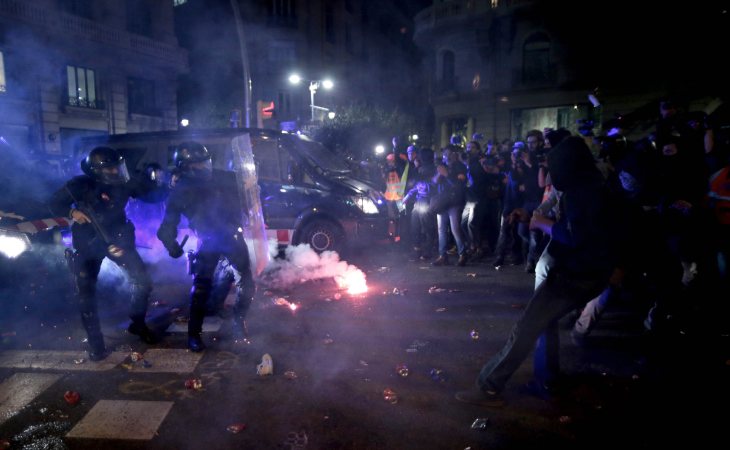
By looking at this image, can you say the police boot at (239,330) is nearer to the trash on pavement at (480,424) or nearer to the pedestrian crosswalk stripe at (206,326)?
the pedestrian crosswalk stripe at (206,326)

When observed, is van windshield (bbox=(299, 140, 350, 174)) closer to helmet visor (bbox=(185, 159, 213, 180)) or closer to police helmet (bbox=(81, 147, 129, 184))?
helmet visor (bbox=(185, 159, 213, 180))

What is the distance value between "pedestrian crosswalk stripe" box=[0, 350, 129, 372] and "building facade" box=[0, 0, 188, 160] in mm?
18700

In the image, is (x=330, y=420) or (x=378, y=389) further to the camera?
(x=378, y=389)

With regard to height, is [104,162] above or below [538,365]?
above

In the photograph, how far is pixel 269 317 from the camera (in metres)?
5.53

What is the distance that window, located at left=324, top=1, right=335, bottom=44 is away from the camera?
3862 centimetres

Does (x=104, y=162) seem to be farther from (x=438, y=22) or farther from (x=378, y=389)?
(x=438, y=22)

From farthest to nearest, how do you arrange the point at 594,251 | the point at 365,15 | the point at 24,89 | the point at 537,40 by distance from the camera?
the point at 365,15, the point at 537,40, the point at 24,89, the point at 594,251

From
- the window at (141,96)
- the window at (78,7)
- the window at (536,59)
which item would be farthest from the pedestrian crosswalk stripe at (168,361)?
the window at (536,59)

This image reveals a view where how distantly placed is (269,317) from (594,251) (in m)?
3.58

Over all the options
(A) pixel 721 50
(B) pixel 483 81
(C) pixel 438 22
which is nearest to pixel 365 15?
(C) pixel 438 22

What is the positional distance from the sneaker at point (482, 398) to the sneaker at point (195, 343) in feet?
7.89

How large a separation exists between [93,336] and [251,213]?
2155 millimetres

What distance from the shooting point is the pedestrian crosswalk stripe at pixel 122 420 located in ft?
10.3
